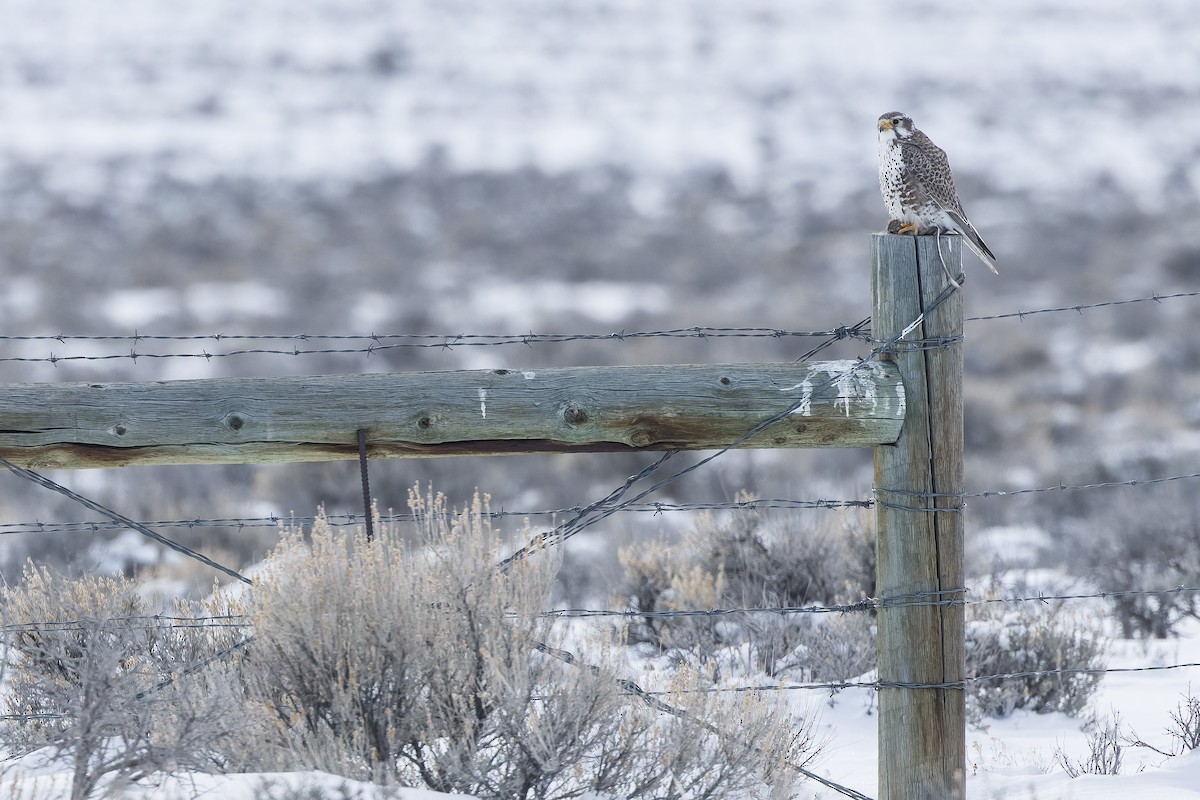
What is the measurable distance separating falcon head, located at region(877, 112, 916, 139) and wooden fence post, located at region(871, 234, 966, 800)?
0.77 metres

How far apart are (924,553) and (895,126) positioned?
1.66m

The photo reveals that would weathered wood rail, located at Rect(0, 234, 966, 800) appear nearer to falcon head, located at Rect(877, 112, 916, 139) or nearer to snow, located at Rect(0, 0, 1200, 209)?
falcon head, located at Rect(877, 112, 916, 139)

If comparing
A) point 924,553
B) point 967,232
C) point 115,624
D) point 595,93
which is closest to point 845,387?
point 924,553

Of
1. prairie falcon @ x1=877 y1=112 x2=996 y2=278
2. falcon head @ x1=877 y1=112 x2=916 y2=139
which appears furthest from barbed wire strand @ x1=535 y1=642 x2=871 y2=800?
falcon head @ x1=877 y1=112 x2=916 y2=139

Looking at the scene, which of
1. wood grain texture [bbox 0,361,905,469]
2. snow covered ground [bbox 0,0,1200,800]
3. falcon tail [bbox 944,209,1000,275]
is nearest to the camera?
wood grain texture [bbox 0,361,905,469]

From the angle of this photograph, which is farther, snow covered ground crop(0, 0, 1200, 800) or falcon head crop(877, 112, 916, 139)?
snow covered ground crop(0, 0, 1200, 800)

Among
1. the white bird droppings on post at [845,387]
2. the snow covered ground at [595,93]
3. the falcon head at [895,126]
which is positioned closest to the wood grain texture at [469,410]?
the white bird droppings on post at [845,387]

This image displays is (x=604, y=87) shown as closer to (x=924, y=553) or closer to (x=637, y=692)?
(x=924, y=553)

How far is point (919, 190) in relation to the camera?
181 inches

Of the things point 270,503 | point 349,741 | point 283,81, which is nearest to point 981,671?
point 349,741

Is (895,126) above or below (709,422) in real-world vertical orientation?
above

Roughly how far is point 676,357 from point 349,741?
54.6 feet

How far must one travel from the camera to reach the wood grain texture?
431 centimetres

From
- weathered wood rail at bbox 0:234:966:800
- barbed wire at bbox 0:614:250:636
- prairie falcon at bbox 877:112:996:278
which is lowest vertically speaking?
barbed wire at bbox 0:614:250:636
